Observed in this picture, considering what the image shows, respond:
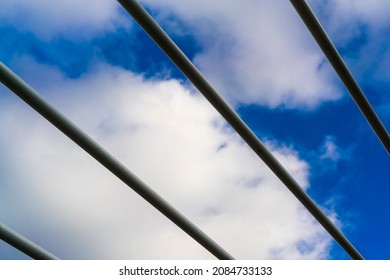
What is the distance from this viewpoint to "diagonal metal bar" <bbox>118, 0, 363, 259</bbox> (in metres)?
3.90

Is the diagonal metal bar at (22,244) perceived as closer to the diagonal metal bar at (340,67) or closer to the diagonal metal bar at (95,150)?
the diagonal metal bar at (95,150)

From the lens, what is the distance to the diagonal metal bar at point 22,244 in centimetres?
389

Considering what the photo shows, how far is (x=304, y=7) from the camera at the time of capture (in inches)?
164

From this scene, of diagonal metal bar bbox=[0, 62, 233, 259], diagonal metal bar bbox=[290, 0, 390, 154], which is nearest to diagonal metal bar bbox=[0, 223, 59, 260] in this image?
diagonal metal bar bbox=[0, 62, 233, 259]

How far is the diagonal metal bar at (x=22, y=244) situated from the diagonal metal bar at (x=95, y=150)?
2.98ft

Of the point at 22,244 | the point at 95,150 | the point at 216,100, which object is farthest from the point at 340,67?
the point at 22,244

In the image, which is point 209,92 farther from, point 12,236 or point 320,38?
point 12,236

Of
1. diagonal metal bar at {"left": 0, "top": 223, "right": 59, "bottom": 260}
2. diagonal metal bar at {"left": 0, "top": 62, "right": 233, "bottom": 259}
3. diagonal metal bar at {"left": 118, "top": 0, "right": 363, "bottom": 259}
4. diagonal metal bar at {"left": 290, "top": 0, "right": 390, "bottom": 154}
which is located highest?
diagonal metal bar at {"left": 290, "top": 0, "right": 390, "bottom": 154}

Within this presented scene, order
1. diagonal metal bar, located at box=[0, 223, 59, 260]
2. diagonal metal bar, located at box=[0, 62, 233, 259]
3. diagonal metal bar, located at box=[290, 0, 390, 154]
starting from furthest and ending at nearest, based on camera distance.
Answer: diagonal metal bar, located at box=[290, 0, 390, 154]
diagonal metal bar, located at box=[0, 223, 59, 260]
diagonal metal bar, located at box=[0, 62, 233, 259]

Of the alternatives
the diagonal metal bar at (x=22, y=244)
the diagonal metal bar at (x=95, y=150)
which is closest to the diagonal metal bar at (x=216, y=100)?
the diagonal metal bar at (x=95, y=150)

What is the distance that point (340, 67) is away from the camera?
4656 millimetres

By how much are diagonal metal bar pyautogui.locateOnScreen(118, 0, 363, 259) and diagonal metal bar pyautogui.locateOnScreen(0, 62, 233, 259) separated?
3.17ft

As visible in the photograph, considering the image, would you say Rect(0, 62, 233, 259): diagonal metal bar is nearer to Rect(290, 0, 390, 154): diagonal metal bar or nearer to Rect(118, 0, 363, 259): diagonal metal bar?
Rect(118, 0, 363, 259): diagonal metal bar
